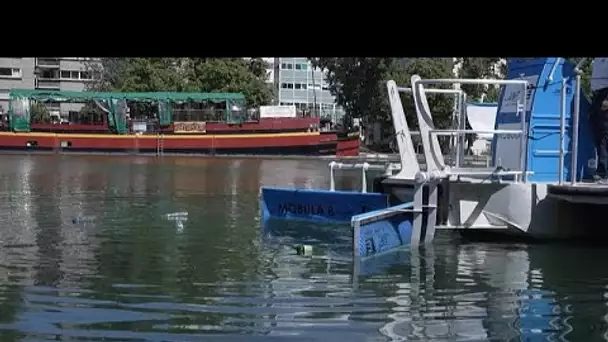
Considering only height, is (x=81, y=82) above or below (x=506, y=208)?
above

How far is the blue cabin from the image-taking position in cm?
1570

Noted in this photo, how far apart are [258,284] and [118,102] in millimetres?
44415

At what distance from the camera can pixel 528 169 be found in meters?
15.8

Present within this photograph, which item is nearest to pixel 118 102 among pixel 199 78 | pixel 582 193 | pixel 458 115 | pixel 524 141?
pixel 199 78

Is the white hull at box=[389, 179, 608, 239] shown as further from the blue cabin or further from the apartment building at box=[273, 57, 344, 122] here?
the apartment building at box=[273, 57, 344, 122]

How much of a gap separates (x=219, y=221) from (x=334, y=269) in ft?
21.1

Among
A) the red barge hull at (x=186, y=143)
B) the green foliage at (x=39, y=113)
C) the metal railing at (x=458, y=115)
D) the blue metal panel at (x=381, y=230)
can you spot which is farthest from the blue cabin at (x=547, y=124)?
the green foliage at (x=39, y=113)

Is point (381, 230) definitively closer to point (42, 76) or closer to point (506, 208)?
point (506, 208)

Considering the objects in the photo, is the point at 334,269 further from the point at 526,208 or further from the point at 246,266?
the point at 526,208

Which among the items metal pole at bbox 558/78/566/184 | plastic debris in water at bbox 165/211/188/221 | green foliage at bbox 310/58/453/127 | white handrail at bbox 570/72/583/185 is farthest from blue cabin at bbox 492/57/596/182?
green foliage at bbox 310/58/453/127

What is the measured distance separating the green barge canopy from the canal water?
33.3 m

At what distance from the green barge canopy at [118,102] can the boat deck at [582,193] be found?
40.4 m

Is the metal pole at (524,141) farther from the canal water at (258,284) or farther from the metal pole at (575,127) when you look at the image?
the canal water at (258,284)

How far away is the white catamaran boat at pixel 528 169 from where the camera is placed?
15305 mm
